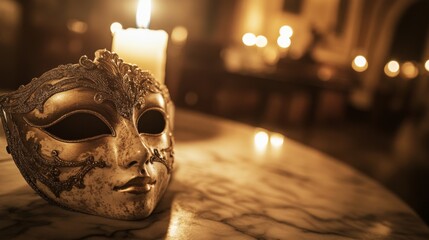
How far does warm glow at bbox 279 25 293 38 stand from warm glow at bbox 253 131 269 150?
5.06 metres

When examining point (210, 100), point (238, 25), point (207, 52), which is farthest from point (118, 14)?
point (238, 25)

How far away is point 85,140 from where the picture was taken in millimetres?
448

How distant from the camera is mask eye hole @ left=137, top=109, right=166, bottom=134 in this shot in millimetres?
513

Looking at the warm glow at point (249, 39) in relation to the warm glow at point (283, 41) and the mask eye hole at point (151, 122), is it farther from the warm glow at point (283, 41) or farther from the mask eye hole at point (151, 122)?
the mask eye hole at point (151, 122)

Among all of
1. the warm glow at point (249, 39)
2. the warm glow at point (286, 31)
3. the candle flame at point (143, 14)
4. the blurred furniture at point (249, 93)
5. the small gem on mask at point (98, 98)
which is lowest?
the blurred furniture at point (249, 93)

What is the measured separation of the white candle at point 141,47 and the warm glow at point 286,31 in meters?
5.60

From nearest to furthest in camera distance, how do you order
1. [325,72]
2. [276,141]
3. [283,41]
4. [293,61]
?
[276,141], [293,61], [325,72], [283,41]

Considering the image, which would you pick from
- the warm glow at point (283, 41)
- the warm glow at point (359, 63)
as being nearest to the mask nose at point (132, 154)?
the warm glow at point (283, 41)

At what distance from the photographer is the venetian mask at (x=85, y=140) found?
0.44 metres

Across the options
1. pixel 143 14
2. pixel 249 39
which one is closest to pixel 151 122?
pixel 143 14

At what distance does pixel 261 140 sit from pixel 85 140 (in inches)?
26.7

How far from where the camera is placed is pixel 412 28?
23.6 ft

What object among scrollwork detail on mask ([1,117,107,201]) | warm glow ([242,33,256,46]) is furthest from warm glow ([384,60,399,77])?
scrollwork detail on mask ([1,117,107,201])

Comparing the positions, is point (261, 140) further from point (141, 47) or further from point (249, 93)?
point (249, 93)
